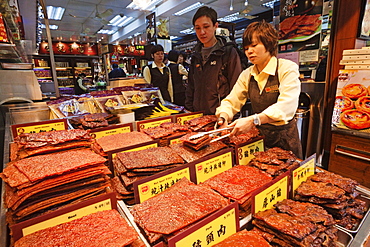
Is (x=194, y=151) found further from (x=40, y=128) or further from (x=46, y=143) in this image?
(x=40, y=128)

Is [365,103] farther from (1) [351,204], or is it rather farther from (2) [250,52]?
(1) [351,204]

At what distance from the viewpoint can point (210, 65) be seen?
2.62m

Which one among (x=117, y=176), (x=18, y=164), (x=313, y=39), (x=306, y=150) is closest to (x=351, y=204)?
(x=117, y=176)

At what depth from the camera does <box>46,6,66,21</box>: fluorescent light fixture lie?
912 centimetres

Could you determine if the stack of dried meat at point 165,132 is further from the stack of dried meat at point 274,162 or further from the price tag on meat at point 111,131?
the stack of dried meat at point 274,162

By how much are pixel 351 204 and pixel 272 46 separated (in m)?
1.27

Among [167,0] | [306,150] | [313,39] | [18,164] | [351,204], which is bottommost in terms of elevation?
[306,150]

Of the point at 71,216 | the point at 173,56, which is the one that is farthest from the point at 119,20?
the point at 71,216

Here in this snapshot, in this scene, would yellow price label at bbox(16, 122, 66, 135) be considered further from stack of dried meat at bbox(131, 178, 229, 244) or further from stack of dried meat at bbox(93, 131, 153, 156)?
stack of dried meat at bbox(131, 178, 229, 244)

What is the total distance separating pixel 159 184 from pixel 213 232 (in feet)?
1.26

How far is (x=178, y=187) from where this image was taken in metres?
1.15

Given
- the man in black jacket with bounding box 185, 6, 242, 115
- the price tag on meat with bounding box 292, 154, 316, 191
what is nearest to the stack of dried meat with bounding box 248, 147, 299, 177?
the price tag on meat with bounding box 292, 154, 316, 191

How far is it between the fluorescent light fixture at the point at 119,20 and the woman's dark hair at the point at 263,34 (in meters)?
10.9

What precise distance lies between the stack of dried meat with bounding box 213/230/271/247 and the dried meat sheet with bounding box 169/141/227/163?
0.50m
